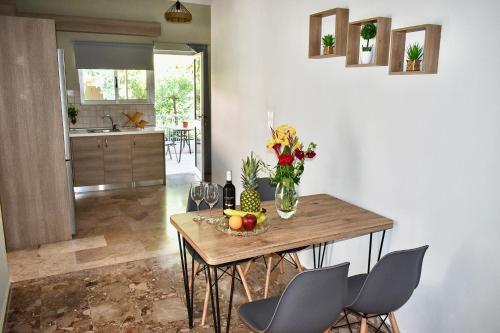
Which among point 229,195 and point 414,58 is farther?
point 229,195

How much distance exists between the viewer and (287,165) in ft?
8.22

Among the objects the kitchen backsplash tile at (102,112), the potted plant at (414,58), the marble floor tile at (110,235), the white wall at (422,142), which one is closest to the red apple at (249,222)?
the white wall at (422,142)

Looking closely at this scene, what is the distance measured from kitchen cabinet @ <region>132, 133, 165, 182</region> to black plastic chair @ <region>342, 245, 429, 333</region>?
483 cm

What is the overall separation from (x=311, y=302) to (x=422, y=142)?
1.22 metres

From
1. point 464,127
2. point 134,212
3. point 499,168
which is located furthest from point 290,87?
point 134,212

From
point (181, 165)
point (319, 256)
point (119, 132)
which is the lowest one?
point (181, 165)

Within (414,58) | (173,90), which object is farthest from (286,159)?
(173,90)

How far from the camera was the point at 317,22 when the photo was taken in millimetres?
3176

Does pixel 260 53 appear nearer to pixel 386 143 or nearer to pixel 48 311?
pixel 386 143

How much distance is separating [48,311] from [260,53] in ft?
9.50

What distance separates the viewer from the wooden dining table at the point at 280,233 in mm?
2146

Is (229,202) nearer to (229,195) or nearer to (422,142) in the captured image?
(229,195)

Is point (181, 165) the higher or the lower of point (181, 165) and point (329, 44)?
the lower

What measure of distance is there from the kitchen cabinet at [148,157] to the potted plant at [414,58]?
468cm
